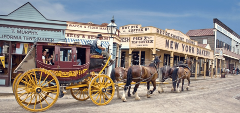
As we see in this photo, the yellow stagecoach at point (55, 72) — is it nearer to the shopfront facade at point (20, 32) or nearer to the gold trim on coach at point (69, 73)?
the gold trim on coach at point (69, 73)

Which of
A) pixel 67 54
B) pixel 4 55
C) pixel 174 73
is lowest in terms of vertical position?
pixel 174 73

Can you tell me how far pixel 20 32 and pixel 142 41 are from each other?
9.70 meters

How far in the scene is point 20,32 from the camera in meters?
13.3

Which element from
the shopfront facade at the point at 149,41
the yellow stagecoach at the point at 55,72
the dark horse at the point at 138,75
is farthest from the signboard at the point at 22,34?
the dark horse at the point at 138,75

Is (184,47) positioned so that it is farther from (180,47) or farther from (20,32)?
(20,32)

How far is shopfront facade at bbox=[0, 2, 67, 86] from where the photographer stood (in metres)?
13.2

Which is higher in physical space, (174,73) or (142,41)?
(142,41)

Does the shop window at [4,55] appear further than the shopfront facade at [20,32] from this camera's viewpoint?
Yes

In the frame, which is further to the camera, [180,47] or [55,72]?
[180,47]

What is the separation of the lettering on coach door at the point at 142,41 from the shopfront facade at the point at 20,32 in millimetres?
7758

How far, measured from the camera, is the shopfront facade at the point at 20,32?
13.2 m

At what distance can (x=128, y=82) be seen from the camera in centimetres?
944

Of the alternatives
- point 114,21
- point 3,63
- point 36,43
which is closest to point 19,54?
point 3,63

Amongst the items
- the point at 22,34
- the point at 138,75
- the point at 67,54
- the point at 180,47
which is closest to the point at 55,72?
the point at 67,54
